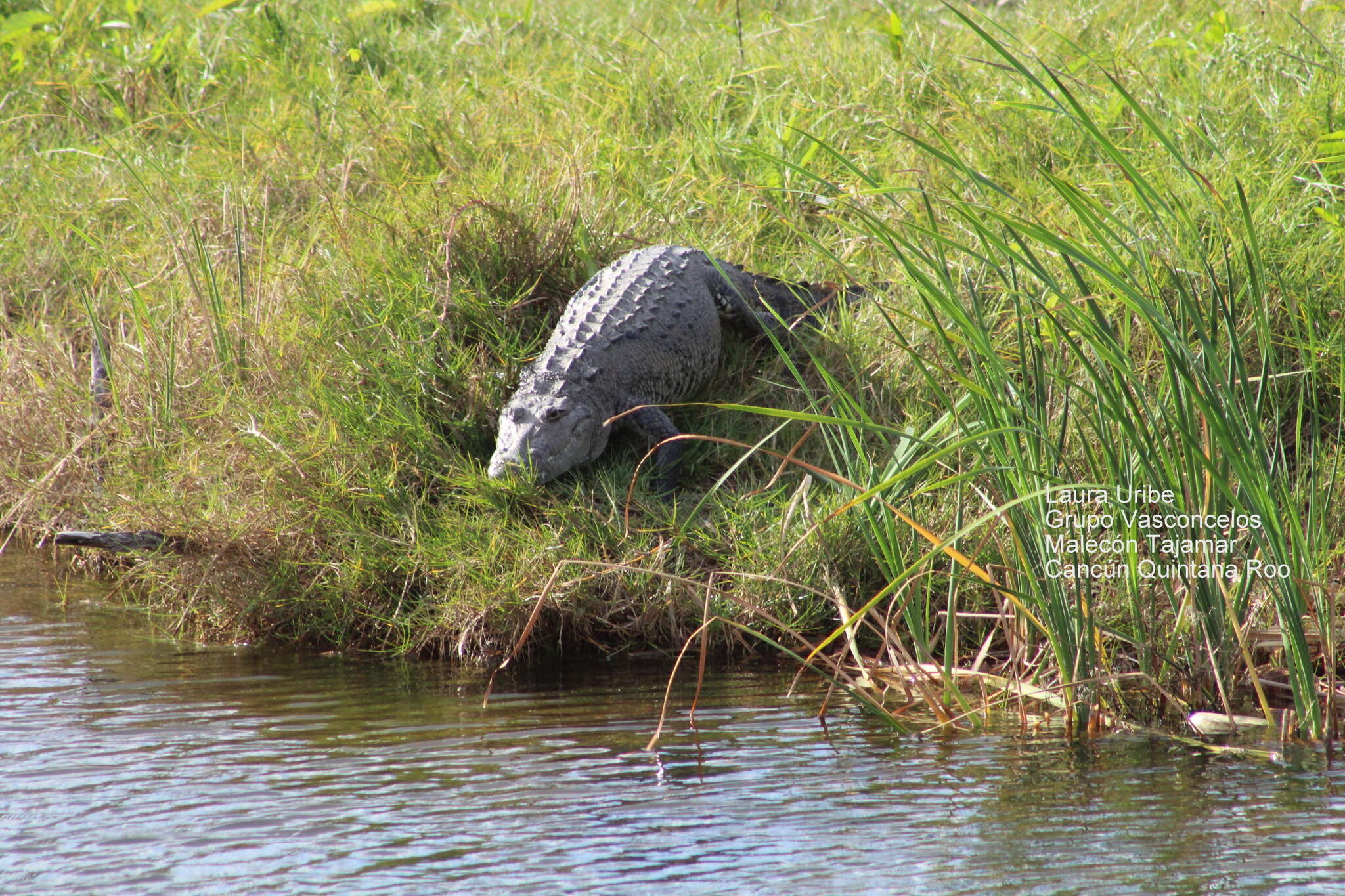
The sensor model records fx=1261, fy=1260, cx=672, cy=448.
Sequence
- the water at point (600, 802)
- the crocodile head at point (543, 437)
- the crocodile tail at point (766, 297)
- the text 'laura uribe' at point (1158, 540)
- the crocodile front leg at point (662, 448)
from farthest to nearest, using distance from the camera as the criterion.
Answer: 1. the crocodile tail at point (766, 297)
2. the crocodile front leg at point (662, 448)
3. the crocodile head at point (543, 437)
4. the text 'laura uribe' at point (1158, 540)
5. the water at point (600, 802)

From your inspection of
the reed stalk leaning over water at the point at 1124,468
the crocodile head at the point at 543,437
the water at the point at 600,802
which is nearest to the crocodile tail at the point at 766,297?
the crocodile head at the point at 543,437

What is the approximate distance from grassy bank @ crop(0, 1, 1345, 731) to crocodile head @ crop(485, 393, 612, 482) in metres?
0.09

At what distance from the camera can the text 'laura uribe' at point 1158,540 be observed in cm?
264

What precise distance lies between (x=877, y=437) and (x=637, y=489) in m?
0.79

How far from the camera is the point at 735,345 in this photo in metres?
4.82

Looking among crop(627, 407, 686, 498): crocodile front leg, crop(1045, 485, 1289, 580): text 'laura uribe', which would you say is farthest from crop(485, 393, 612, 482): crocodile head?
crop(1045, 485, 1289, 580): text 'laura uribe'

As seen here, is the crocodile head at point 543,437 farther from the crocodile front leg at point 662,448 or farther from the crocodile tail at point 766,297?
the crocodile tail at point 766,297

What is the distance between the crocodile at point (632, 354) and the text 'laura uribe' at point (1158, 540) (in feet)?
4.81

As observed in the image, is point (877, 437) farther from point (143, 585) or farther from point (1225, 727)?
point (143, 585)

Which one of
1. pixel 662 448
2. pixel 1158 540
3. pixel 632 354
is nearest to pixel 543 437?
pixel 662 448

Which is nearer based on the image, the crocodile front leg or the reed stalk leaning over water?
the reed stalk leaning over water

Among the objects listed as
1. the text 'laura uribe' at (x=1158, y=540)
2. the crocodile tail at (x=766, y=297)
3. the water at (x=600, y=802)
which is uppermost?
the crocodile tail at (x=766, y=297)

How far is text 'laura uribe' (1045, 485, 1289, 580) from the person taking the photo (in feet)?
8.66

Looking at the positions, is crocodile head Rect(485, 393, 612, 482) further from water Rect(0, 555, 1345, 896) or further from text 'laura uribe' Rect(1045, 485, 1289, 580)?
text 'laura uribe' Rect(1045, 485, 1289, 580)
